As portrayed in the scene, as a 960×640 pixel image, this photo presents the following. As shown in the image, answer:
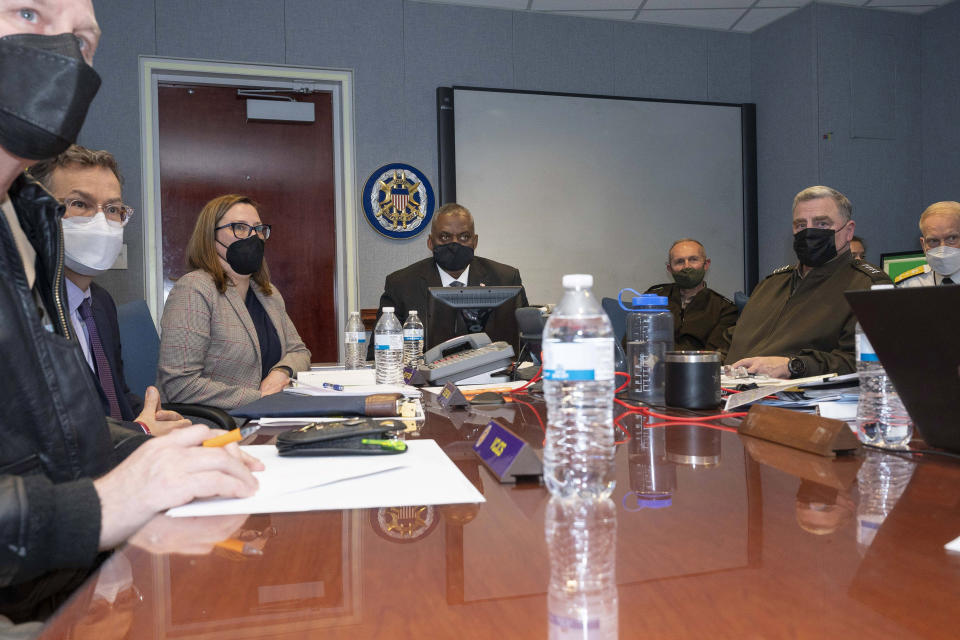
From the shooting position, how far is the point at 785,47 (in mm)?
4688

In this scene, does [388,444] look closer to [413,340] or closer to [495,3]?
[413,340]

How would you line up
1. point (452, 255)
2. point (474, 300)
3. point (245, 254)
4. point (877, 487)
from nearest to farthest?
point (877, 487)
point (474, 300)
point (245, 254)
point (452, 255)

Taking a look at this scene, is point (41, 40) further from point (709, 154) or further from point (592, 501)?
point (709, 154)

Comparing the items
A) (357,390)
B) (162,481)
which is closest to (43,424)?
(162,481)

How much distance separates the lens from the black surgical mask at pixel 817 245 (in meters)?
2.61

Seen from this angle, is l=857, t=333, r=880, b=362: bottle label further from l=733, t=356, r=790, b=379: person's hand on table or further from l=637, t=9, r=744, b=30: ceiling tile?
l=637, t=9, r=744, b=30: ceiling tile

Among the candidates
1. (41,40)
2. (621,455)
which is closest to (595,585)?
(621,455)

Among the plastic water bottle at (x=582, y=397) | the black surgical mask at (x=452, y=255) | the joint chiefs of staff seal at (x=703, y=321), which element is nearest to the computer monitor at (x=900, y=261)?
the joint chiefs of staff seal at (x=703, y=321)

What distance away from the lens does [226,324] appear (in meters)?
2.46

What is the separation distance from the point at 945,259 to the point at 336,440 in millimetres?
3594

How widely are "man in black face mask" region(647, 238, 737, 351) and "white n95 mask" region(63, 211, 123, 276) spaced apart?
2.77m

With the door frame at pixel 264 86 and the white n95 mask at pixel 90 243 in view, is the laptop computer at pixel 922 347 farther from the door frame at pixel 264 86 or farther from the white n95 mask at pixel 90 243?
the door frame at pixel 264 86

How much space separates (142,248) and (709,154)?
3.68 m

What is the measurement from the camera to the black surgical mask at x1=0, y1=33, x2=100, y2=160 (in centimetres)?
86
